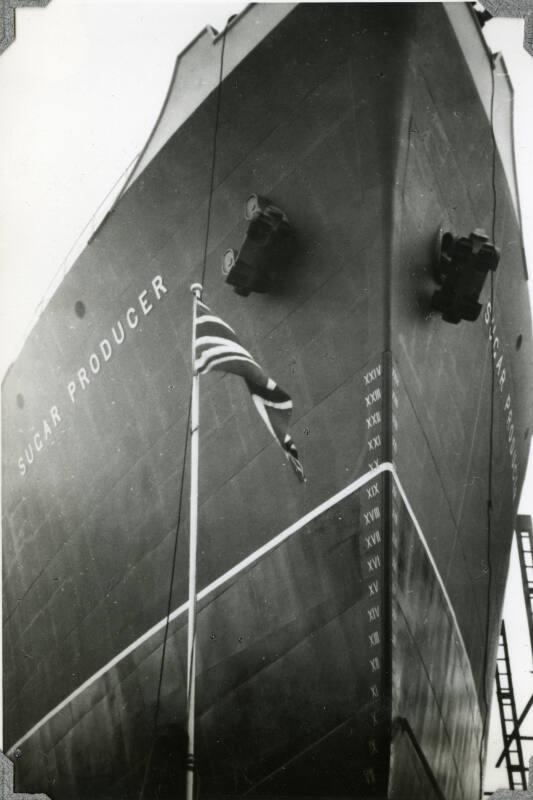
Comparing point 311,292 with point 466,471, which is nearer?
point 311,292

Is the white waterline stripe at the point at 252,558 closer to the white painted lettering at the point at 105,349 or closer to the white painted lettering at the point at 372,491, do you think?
the white painted lettering at the point at 372,491

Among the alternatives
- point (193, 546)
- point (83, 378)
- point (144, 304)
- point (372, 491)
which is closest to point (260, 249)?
point (144, 304)

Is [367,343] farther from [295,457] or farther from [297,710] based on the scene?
[297,710]

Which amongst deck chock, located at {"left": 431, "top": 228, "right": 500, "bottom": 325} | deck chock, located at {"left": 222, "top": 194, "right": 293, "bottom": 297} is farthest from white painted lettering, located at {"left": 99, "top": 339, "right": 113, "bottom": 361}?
deck chock, located at {"left": 431, "top": 228, "right": 500, "bottom": 325}

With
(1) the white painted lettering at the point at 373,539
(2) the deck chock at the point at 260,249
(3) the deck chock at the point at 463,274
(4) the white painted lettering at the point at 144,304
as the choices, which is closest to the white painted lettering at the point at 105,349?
(4) the white painted lettering at the point at 144,304

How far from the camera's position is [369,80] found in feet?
13.9

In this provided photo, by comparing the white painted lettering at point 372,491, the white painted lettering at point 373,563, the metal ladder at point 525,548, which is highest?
the metal ladder at point 525,548

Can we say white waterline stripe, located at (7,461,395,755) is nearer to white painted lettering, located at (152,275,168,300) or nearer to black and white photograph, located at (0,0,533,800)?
black and white photograph, located at (0,0,533,800)

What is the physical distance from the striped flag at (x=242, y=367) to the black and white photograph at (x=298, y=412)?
0.04 feet

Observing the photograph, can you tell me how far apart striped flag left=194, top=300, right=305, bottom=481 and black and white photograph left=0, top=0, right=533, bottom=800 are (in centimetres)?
1

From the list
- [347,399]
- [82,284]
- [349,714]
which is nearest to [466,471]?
[347,399]

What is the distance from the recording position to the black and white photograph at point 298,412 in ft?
13.3

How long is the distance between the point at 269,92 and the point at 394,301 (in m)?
1.09

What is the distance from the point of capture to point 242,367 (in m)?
4.41
